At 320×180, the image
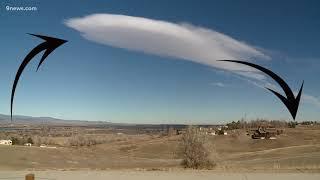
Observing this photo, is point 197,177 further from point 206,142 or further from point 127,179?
point 206,142

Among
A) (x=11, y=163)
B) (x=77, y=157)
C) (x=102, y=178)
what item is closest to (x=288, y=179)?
(x=102, y=178)

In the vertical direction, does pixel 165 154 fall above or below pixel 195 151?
below

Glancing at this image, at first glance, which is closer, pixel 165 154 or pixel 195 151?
pixel 195 151

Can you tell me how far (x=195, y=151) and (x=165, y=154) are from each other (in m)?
39.0

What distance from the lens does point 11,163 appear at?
42.8 meters

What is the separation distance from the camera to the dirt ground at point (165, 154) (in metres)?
43.1

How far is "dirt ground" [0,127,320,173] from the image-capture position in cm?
4306

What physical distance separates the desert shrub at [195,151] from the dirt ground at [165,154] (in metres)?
0.88

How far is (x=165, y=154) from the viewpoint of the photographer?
72.1m

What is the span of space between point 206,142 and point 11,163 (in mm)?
18359

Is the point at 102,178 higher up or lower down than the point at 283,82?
lower down

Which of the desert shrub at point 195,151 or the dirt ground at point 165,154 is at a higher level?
the desert shrub at point 195,151

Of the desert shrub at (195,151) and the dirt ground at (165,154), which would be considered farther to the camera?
the dirt ground at (165,154)

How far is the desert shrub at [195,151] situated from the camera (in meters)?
33.1
